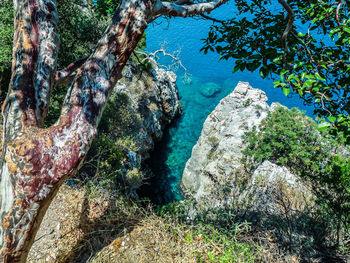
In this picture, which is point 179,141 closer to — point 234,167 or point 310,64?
point 234,167

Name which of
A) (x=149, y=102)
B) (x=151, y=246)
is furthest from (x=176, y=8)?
(x=149, y=102)

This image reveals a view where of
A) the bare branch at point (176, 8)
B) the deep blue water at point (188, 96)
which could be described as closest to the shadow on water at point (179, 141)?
the deep blue water at point (188, 96)

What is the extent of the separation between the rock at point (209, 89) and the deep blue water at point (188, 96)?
18 cm

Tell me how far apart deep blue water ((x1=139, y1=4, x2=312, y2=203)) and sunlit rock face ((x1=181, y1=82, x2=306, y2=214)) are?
1391 millimetres

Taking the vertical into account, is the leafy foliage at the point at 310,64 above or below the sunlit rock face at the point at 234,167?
above

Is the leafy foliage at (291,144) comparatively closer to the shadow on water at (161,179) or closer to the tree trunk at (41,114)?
the shadow on water at (161,179)

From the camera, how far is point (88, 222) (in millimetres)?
4016

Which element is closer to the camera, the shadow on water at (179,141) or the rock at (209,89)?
the shadow on water at (179,141)

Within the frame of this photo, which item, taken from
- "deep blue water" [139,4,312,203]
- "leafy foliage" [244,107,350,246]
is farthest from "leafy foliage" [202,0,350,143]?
"deep blue water" [139,4,312,203]

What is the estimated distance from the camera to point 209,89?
66.4 ft

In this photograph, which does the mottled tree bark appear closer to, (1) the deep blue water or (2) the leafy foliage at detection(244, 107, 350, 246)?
(2) the leafy foliage at detection(244, 107, 350, 246)

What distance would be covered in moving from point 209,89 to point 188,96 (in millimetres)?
2277

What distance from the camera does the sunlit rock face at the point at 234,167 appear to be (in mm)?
7802

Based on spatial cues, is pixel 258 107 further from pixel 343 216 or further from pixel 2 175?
pixel 2 175
